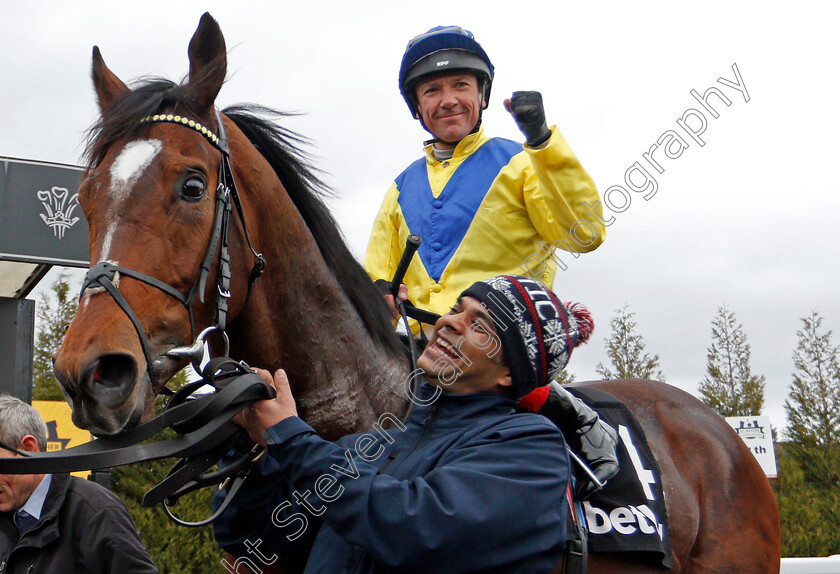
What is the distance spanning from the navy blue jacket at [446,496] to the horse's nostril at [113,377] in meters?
0.37

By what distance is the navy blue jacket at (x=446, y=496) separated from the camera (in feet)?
5.57

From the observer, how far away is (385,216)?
132 inches

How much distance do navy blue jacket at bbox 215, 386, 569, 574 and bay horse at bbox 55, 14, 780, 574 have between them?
1.38 feet

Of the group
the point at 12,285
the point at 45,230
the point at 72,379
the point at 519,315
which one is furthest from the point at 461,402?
the point at 12,285

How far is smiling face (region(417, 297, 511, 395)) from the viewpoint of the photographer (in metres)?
2.05

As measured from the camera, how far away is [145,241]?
2.03m

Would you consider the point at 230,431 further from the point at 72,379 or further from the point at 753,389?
the point at 753,389

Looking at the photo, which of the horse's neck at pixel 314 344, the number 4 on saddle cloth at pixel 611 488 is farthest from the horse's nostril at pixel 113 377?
the number 4 on saddle cloth at pixel 611 488

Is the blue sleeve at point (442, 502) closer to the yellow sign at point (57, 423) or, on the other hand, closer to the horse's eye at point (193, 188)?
the horse's eye at point (193, 188)

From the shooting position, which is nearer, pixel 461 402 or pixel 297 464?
pixel 297 464

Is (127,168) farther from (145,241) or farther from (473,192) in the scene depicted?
(473,192)

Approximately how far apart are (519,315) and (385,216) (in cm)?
141

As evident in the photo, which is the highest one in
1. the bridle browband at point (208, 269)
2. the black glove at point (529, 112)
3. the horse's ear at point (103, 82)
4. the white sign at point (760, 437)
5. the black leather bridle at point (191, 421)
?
the horse's ear at point (103, 82)

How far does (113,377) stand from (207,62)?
1089 millimetres
